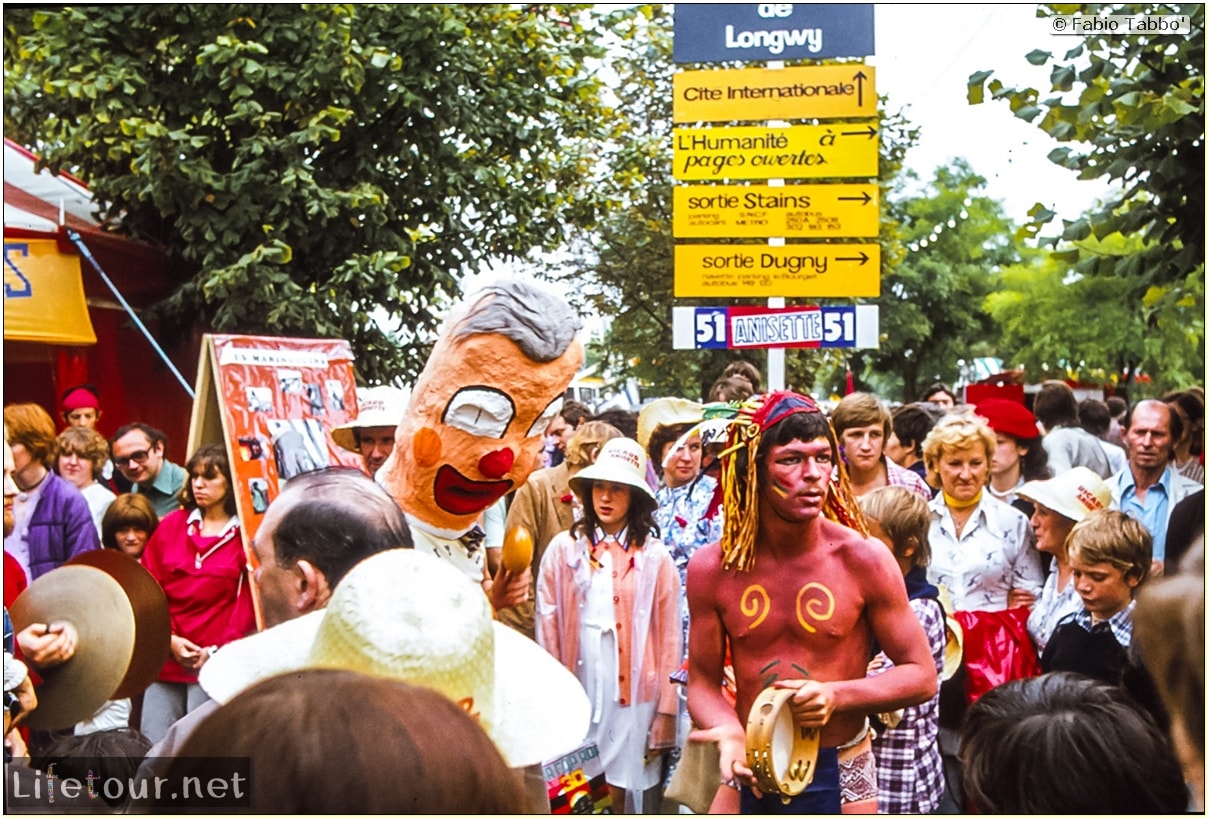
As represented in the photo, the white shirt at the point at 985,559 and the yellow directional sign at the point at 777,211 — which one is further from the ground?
the yellow directional sign at the point at 777,211

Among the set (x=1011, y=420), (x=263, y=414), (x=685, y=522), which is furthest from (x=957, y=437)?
(x=263, y=414)

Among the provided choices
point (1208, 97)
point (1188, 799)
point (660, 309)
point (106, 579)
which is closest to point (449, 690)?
point (1188, 799)

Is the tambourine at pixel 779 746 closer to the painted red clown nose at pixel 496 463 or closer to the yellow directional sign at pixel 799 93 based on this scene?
the painted red clown nose at pixel 496 463

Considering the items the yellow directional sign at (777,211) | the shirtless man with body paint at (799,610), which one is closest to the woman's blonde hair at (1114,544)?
the shirtless man with body paint at (799,610)

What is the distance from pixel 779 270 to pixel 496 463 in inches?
49.4

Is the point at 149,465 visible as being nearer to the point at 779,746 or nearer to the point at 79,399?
the point at 79,399

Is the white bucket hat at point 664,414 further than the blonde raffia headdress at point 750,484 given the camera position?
Yes

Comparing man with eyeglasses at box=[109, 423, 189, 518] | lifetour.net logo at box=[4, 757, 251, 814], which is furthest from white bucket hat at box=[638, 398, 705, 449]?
lifetour.net logo at box=[4, 757, 251, 814]

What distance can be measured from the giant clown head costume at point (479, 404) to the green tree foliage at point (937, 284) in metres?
2.80

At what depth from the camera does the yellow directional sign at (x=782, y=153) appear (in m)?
4.24

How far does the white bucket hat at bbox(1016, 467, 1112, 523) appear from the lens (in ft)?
13.3

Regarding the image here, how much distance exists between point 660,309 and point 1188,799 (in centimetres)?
285

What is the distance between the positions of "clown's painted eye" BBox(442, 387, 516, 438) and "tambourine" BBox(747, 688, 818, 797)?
3.62 ft

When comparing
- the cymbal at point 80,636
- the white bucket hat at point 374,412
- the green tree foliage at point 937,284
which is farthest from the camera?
the green tree foliage at point 937,284
